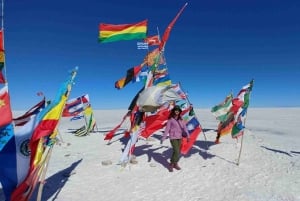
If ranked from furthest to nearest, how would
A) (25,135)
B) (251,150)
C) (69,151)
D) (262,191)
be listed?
(69,151), (251,150), (262,191), (25,135)

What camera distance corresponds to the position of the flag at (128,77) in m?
14.3

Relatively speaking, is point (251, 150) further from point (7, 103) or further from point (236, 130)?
point (7, 103)

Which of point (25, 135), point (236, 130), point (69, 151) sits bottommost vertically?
point (69, 151)

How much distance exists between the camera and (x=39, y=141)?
249 inches

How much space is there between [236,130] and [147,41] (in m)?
7.38

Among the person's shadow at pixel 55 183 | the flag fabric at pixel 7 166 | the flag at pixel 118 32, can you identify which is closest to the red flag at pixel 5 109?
the flag fabric at pixel 7 166

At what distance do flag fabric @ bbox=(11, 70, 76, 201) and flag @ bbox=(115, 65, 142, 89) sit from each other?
24.5 ft

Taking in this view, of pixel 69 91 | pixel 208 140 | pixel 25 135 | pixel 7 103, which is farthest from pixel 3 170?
pixel 208 140

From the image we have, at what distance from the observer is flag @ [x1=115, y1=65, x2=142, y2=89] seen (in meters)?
14.3

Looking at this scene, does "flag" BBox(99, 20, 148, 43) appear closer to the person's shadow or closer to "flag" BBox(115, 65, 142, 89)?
"flag" BBox(115, 65, 142, 89)

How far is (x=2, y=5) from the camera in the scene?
564 cm

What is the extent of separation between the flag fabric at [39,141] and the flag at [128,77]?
7.46 meters

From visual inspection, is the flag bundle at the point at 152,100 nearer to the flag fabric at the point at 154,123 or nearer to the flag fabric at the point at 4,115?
the flag fabric at the point at 154,123

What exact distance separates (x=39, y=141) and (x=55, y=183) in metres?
3.53
